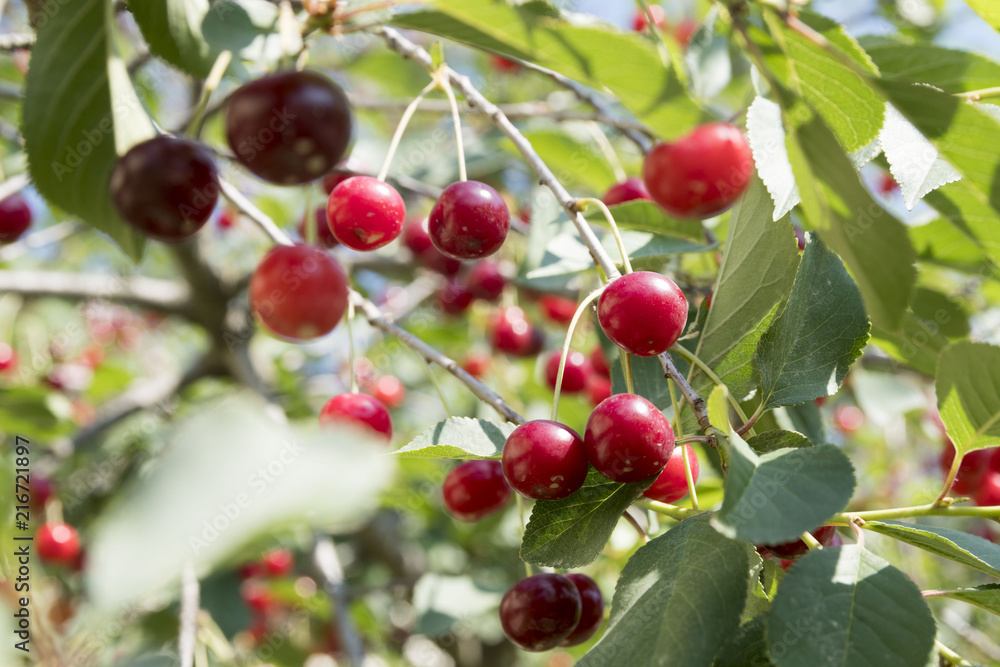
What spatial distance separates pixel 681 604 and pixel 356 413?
0.68m

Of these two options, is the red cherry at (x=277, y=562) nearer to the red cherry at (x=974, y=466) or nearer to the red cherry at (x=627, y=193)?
the red cherry at (x=627, y=193)

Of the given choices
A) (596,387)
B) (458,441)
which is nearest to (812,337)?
(458,441)

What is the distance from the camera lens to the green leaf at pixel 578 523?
3.25ft

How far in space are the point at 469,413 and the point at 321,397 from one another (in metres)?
0.68

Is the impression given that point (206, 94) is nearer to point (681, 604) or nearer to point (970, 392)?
point (681, 604)

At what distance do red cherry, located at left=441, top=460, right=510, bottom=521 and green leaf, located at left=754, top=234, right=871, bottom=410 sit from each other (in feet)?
1.95

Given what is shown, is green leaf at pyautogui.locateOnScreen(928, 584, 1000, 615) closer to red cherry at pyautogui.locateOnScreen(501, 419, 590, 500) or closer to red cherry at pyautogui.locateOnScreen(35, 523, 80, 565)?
red cherry at pyautogui.locateOnScreen(501, 419, 590, 500)

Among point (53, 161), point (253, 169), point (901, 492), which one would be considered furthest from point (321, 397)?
point (901, 492)

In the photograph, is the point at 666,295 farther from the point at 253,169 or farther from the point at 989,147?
the point at 253,169

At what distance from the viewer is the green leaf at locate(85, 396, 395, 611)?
0.41 m

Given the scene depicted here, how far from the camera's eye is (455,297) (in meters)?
2.71

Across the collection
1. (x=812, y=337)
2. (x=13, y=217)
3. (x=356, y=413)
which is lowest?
(x=13, y=217)

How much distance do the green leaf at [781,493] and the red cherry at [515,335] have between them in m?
1.75

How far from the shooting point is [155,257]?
4523 mm
